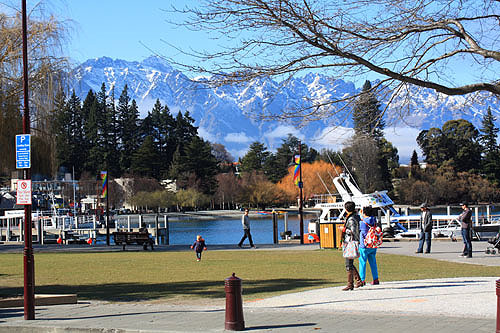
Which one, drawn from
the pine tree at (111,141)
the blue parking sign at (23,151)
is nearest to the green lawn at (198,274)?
the blue parking sign at (23,151)

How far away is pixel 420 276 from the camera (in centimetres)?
1553

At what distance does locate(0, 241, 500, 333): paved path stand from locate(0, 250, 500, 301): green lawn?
1550 millimetres

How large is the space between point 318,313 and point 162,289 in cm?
554

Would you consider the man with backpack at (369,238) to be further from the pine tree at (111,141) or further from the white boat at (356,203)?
the pine tree at (111,141)

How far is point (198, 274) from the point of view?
1806 cm

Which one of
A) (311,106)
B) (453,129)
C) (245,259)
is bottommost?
(245,259)

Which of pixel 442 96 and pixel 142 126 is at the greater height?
pixel 142 126

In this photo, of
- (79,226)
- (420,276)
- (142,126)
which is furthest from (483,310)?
(142,126)

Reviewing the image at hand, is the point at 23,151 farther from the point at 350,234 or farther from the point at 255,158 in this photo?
the point at 255,158

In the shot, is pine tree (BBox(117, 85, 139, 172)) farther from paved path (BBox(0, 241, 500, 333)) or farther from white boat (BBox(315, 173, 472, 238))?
paved path (BBox(0, 241, 500, 333))

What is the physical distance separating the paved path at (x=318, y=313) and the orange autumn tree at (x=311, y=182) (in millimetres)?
87129

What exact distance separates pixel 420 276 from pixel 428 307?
5.55 meters

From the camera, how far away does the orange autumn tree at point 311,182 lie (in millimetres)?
103625

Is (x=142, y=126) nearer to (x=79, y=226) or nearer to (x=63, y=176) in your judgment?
(x=63, y=176)
